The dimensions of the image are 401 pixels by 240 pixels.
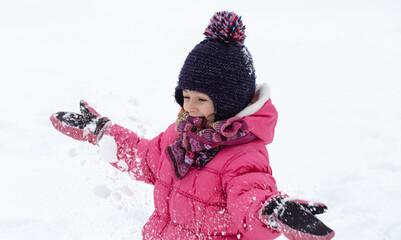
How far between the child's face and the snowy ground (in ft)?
1.63

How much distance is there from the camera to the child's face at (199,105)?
57.3 inches

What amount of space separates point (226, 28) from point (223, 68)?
172 mm

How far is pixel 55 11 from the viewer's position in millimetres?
7891

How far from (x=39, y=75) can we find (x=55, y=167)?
2.57 meters

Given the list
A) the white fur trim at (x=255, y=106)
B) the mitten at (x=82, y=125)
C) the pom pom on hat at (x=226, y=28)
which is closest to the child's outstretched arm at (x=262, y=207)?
the white fur trim at (x=255, y=106)

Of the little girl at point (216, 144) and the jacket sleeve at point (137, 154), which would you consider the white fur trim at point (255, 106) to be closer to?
the little girl at point (216, 144)

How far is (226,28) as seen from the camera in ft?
4.73

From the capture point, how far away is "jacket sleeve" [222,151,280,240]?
113 cm

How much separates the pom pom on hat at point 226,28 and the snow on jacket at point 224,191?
0.83ft

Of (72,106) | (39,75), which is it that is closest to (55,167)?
(72,106)

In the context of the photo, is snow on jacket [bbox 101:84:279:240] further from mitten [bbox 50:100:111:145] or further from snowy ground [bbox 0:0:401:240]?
mitten [bbox 50:100:111:145]

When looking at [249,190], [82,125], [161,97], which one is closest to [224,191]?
[249,190]

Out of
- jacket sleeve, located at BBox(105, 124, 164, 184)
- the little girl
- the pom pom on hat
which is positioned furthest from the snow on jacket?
the pom pom on hat

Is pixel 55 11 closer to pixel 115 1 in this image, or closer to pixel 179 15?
pixel 115 1
